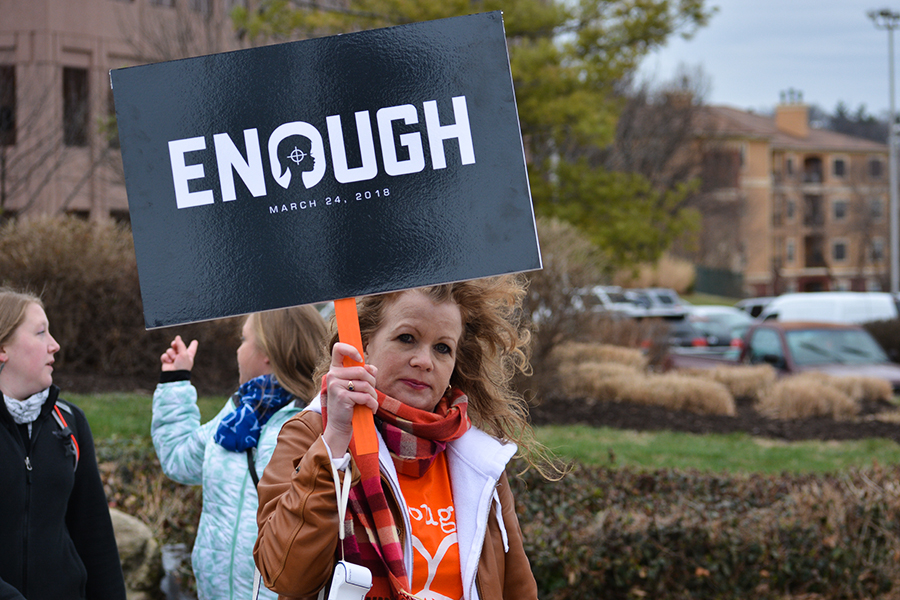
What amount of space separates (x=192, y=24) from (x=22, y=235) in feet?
24.7

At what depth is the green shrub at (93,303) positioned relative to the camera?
37.6 feet

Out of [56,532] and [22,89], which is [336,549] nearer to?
[56,532]

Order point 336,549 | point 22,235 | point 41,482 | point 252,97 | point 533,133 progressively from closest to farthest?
point 336,549 < point 252,97 < point 41,482 < point 22,235 < point 533,133

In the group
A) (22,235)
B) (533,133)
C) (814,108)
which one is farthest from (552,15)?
(814,108)

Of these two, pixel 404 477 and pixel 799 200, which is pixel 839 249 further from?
pixel 404 477

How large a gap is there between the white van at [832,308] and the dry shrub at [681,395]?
34.1ft

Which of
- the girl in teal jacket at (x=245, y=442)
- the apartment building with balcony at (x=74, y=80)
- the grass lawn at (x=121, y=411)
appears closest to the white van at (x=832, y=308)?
the apartment building with balcony at (x=74, y=80)

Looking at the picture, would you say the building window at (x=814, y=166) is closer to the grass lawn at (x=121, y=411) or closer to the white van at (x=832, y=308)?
the white van at (x=832, y=308)

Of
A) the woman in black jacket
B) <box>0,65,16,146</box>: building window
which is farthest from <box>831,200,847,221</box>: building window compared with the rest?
the woman in black jacket

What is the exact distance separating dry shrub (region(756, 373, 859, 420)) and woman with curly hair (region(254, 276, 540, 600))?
9957 mm

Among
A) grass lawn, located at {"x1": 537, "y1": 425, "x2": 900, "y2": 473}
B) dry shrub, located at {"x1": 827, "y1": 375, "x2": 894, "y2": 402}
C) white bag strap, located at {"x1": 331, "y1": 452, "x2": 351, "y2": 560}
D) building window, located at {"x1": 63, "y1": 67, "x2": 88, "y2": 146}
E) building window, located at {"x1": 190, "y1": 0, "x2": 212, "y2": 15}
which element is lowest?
dry shrub, located at {"x1": 827, "y1": 375, "x2": 894, "y2": 402}

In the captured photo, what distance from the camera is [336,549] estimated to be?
2150mm

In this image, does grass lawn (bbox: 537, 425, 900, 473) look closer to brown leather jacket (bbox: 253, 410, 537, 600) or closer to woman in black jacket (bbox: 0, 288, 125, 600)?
woman in black jacket (bbox: 0, 288, 125, 600)

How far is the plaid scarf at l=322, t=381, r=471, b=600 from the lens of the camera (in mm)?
2143
